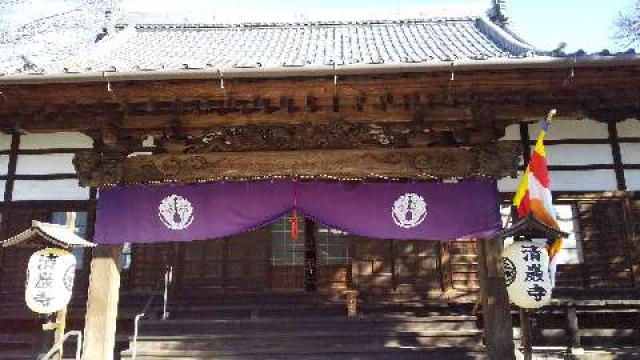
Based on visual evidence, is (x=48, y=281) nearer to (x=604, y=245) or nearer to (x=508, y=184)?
(x=508, y=184)

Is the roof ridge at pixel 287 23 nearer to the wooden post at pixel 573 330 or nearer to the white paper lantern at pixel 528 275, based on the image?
the wooden post at pixel 573 330

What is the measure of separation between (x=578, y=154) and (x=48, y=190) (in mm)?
8492

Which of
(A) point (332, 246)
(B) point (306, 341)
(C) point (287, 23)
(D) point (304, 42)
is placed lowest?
(B) point (306, 341)

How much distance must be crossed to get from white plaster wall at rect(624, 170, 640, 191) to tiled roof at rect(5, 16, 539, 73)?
8.26 ft

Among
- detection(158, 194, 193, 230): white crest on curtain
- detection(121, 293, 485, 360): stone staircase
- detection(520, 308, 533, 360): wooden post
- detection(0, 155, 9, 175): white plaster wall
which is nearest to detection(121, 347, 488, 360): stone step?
detection(121, 293, 485, 360): stone staircase

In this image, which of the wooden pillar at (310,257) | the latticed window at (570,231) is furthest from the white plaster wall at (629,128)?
the wooden pillar at (310,257)

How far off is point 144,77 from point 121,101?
2.36 ft

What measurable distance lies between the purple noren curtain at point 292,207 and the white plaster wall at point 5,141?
8.15 feet

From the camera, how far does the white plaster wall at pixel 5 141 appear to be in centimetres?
852

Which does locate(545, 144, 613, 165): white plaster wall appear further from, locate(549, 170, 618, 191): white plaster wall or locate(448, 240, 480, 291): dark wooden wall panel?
locate(448, 240, 480, 291): dark wooden wall panel

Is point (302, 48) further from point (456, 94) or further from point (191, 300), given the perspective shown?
point (191, 300)

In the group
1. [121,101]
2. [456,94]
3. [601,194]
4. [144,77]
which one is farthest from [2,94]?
[601,194]

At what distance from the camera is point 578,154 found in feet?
26.1

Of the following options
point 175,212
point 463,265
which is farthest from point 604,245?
point 175,212
